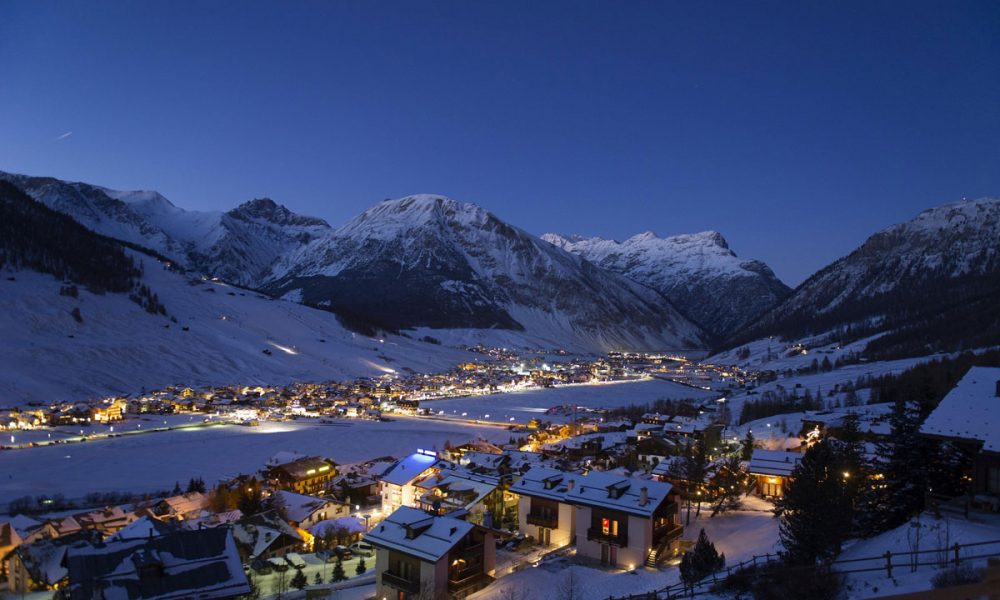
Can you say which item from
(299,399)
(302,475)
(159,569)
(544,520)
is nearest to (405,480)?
(302,475)

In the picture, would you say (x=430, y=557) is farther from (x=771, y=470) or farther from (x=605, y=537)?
(x=771, y=470)

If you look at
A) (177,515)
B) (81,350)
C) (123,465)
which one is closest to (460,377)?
(81,350)

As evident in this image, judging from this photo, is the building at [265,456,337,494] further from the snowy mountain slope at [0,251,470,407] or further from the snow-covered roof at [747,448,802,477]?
the snowy mountain slope at [0,251,470,407]

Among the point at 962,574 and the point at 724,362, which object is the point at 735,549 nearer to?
the point at 962,574

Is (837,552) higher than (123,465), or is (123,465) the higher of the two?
(837,552)

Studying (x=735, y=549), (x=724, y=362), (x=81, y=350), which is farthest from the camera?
(x=724, y=362)

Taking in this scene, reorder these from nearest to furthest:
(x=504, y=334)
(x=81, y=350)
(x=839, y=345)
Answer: (x=81, y=350) < (x=839, y=345) < (x=504, y=334)

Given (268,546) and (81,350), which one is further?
(81,350)
